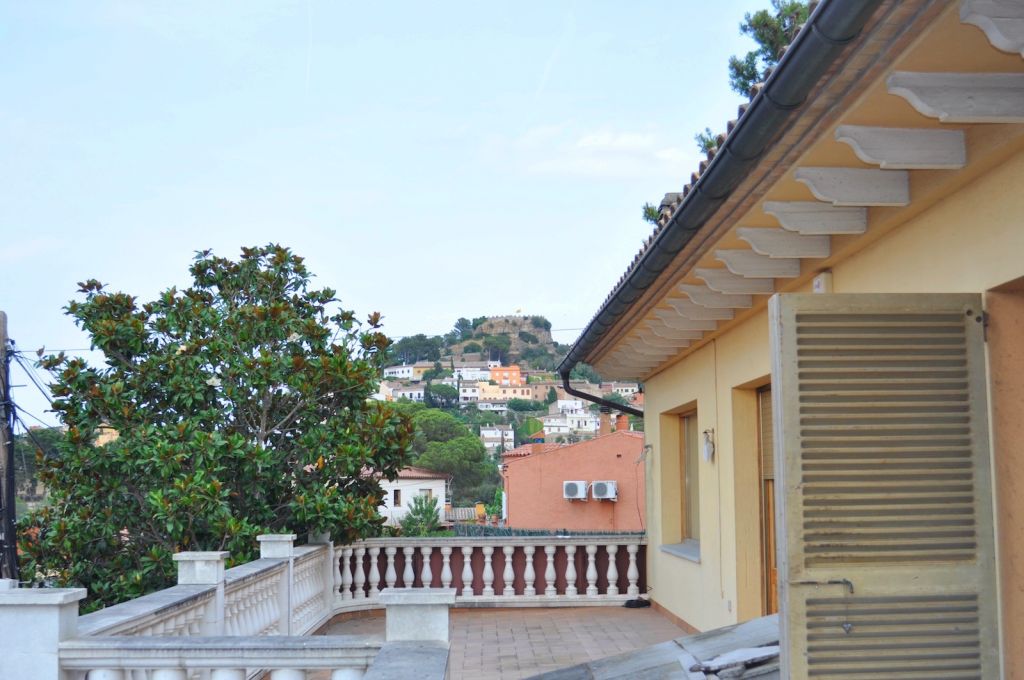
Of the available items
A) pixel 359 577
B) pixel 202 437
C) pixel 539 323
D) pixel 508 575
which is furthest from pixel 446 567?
pixel 539 323

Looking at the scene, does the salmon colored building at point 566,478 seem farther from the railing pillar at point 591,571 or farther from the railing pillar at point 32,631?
the railing pillar at point 32,631

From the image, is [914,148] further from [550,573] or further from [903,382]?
[550,573]

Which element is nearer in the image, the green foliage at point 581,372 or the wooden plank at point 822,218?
the wooden plank at point 822,218

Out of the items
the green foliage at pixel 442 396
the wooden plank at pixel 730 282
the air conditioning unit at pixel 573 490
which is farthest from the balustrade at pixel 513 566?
the green foliage at pixel 442 396

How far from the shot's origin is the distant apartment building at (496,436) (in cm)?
9012

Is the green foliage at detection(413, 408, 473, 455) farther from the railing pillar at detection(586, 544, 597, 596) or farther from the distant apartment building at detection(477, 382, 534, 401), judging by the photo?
the railing pillar at detection(586, 544, 597, 596)

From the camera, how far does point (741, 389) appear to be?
913cm

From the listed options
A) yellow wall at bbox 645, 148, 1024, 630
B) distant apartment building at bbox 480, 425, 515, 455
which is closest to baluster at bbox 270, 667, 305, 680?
yellow wall at bbox 645, 148, 1024, 630

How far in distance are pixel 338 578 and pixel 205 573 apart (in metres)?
5.79

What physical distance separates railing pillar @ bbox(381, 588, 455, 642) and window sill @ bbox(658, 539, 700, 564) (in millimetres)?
6470

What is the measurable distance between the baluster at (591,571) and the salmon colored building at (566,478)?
76.7ft

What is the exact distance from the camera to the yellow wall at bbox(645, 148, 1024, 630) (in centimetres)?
418

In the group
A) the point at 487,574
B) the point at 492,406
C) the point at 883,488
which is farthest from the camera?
the point at 492,406

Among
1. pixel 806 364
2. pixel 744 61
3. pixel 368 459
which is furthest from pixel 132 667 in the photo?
pixel 744 61
